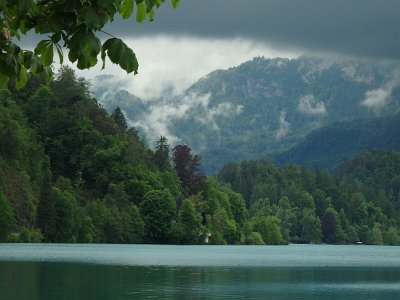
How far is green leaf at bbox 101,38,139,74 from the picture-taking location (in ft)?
24.0

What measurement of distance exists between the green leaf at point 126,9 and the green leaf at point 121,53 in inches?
9.4

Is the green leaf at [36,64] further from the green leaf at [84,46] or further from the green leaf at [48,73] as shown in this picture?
the green leaf at [84,46]

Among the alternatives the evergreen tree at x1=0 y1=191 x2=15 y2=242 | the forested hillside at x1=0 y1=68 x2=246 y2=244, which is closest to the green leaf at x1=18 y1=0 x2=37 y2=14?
the evergreen tree at x1=0 y1=191 x2=15 y2=242

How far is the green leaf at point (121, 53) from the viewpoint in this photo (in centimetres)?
732

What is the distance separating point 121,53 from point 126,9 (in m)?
0.38

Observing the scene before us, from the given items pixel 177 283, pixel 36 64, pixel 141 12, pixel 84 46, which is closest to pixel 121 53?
pixel 84 46

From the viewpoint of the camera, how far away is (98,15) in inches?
284

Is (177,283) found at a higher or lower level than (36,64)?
higher

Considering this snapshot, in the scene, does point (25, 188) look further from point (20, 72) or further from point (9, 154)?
point (20, 72)

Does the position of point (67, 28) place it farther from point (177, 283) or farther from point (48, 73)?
point (177, 283)

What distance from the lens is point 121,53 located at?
734 cm

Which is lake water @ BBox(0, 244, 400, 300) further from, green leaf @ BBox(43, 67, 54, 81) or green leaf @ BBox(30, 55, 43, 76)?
green leaf @ BBox(30, 55, 43, 76)

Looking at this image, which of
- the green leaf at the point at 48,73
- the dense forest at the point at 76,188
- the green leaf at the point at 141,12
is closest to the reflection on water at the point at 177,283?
the green leaf at the point at 48,73

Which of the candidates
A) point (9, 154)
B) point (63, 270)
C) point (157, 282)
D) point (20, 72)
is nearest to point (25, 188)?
point (9, 154)
